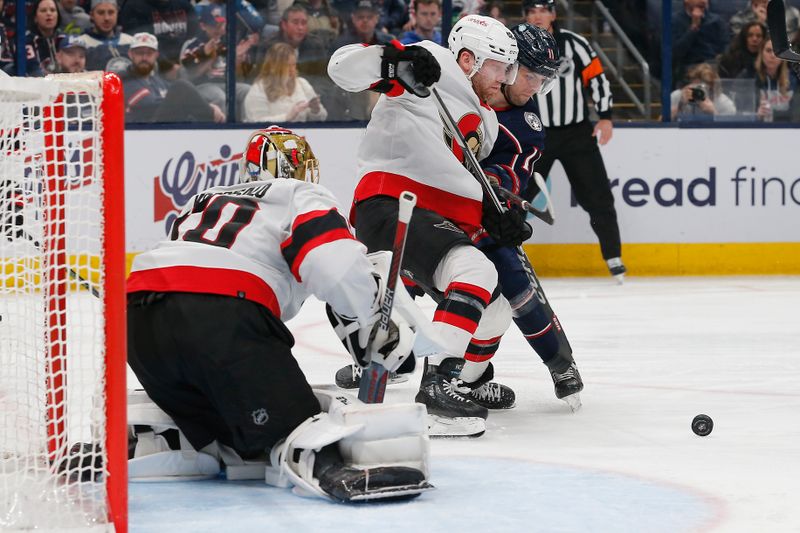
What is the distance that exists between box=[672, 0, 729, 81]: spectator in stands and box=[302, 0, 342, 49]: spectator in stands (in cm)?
177

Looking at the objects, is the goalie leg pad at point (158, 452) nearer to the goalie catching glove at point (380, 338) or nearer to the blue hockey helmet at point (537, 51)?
the goalie catching glove at point (380, 338)

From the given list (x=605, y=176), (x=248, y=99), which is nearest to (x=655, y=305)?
(x=605, y=176)

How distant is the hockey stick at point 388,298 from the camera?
2557mm

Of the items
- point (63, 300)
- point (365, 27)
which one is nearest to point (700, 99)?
point (365, 27)

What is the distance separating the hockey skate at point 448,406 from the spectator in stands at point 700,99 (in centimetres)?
413

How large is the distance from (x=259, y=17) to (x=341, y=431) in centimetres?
462

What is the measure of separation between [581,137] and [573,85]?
255mm

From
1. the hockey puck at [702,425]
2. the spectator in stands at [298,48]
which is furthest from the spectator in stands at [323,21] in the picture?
the hockey puck at [702,425]

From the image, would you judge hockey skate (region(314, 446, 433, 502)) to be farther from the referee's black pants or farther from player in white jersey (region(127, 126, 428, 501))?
the referee's black pants

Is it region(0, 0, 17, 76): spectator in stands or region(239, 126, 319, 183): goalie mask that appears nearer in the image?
region(239, 126, 319, 183): goalie mask

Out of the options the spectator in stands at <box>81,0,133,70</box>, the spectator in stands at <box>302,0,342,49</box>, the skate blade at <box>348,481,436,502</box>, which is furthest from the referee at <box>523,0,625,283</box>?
the skate blade at <box>348,481,436,502</box>

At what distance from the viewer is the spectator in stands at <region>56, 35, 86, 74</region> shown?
650 cm

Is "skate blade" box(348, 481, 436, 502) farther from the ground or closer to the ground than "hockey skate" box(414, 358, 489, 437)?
farther from the ground

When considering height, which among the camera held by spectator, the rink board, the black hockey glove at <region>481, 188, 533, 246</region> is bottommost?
the rink board
